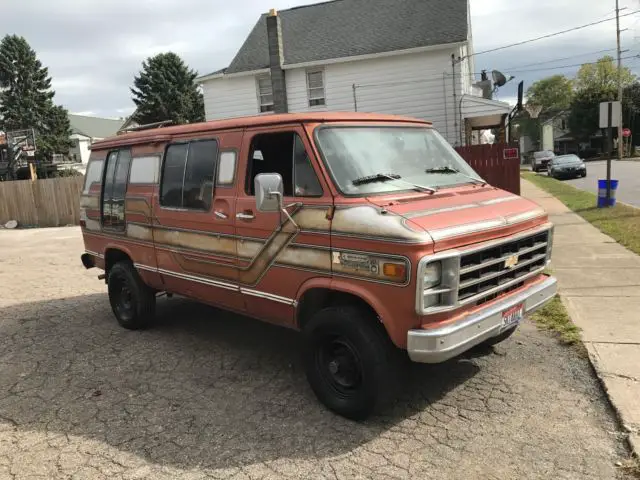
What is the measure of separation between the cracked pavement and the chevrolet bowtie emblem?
1019mm

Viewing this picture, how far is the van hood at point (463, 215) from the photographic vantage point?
132 inches

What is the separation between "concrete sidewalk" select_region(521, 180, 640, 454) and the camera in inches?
156

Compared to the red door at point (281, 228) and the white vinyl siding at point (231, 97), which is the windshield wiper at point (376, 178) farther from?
the white vinyl siding at point (231, 97)

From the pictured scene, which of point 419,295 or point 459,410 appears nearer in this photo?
point 419,295

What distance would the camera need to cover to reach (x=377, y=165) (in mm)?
4047

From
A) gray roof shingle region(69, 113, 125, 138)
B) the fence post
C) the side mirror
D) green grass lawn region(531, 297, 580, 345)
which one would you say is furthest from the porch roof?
gray roof shingle region(69, 113, 125, 138)

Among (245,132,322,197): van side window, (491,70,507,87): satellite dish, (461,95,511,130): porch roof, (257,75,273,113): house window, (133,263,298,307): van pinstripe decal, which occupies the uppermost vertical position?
(257,75,273,113): house window

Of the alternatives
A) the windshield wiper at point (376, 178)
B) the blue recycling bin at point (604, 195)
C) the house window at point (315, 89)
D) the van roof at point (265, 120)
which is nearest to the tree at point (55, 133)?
the house window at point (315, 89)

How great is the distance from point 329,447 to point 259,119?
260cm

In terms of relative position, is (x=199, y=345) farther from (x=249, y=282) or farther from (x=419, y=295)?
(x=419, y=295)

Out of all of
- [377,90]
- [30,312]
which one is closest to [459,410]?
[30,312]

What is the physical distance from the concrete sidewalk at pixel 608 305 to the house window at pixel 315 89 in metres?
11.5

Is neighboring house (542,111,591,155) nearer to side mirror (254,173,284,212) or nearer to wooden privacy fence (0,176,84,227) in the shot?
wooden privacy fence (0,176,84,227)

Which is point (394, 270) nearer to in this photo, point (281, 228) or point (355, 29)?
point (281, 228)
